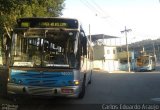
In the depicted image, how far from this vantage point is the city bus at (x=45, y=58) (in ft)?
38.9

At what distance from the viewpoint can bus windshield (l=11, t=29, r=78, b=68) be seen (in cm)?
1205

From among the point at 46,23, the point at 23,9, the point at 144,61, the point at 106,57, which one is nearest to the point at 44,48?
the point at 46,23

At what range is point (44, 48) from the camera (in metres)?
12.2

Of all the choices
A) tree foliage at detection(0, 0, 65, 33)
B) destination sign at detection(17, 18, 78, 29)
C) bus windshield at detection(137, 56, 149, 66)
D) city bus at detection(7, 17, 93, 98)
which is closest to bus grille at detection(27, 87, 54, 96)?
city bus at detection(7, 17, 93, 98)

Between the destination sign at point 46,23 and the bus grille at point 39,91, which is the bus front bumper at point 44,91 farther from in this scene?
the destination sign at point 46,23

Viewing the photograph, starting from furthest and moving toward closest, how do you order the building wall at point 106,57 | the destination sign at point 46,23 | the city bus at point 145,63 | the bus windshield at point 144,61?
the building wall at point 106,57
the bus windshield at point 144,61
the city bus at point 145,63
the destination sign at point 46,23

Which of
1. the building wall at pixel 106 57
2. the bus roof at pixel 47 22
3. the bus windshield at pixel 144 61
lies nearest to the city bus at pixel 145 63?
the bus windshield at pixel 144 61

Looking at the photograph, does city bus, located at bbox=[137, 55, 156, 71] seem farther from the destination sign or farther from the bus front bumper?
the bus front bumper

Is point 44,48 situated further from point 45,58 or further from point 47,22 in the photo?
point 47,22

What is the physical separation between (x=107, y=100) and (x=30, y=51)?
4.33 m

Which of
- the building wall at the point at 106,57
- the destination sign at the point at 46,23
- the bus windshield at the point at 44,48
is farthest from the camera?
the building wall at the point at 106,57

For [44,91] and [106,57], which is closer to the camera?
[44,91]

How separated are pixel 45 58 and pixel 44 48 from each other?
38cm

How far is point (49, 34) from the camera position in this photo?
12.4 m
